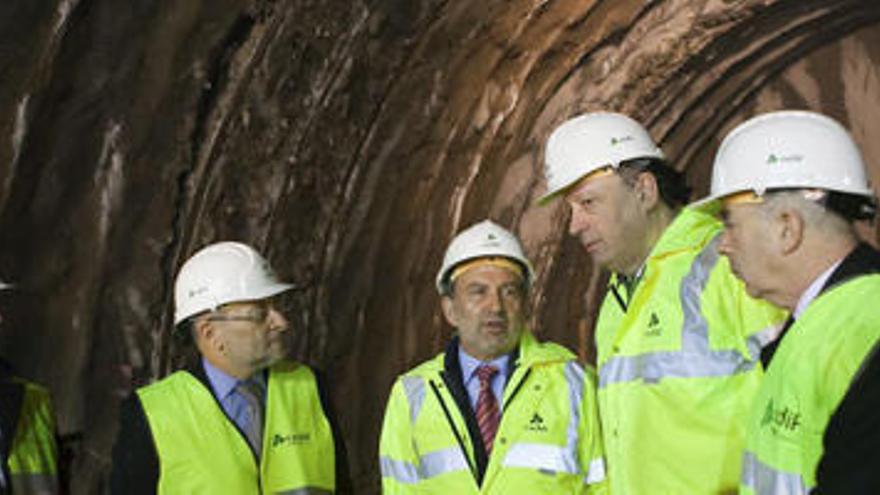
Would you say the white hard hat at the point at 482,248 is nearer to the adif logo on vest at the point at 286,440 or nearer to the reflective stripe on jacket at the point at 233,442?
the reflective stripe on jacket at the point at 233,442

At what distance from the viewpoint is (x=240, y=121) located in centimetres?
548

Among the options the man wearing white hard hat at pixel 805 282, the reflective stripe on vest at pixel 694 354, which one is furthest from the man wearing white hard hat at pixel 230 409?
the man wearing white hard hat at pixel 805 282

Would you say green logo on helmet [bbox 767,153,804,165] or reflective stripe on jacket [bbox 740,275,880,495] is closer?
reflective stripe on jacket [bbox 740,275,880,495]

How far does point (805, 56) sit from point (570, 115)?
95.4 inches

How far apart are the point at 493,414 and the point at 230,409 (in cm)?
87

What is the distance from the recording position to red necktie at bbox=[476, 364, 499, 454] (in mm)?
4352

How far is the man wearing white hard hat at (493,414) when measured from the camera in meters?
4.26

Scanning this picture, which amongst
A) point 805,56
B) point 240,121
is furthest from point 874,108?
point 240,121

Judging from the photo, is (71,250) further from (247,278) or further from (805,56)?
(805,56)

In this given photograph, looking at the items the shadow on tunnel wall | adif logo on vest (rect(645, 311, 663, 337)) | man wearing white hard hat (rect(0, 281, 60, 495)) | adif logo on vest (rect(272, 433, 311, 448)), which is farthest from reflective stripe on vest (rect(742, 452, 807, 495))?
the shadow on tunnel wall

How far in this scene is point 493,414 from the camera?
4.41 metres

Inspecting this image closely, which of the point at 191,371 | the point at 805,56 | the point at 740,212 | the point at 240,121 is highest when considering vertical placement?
the point at 805,56

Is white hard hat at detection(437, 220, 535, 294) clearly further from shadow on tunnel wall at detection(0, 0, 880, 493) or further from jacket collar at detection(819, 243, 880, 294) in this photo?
jacket collar at detection(819, 243, 880, 294)

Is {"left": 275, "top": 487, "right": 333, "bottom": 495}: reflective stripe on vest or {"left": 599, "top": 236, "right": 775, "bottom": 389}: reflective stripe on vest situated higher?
{"left": 599, "top": 236, "right": 775, "bottom": 389}: reflective stripe on vest
